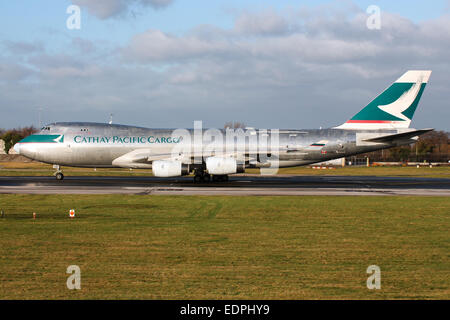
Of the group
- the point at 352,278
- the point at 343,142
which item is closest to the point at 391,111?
the point at 343,142

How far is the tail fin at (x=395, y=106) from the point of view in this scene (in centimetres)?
3778

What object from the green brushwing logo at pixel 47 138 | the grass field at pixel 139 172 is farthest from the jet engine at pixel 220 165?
the grass field at pixel 139 172

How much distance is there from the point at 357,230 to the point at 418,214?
5492 mm

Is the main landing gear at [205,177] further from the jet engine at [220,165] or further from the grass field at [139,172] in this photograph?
the grass field at [139,172]

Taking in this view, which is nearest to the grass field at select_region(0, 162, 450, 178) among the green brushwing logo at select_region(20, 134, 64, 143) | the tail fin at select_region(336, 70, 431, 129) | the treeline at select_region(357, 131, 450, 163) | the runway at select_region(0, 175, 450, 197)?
the green brushwing logo at select_region(20, 134, 64, 143)

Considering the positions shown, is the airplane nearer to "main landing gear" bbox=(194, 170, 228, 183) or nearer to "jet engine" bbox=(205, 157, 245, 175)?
"main landing gear" bbox=(194, 170, 228, 183)

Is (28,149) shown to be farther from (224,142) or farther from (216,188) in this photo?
(216,188)

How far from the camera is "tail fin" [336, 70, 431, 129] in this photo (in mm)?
37781

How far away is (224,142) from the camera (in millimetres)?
37250

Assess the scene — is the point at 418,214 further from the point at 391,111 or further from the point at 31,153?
the point at 31,153

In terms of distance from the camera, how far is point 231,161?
33.8 metres

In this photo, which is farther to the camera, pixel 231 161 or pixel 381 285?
pixel 231 161

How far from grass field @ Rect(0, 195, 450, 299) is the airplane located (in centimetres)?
1589
